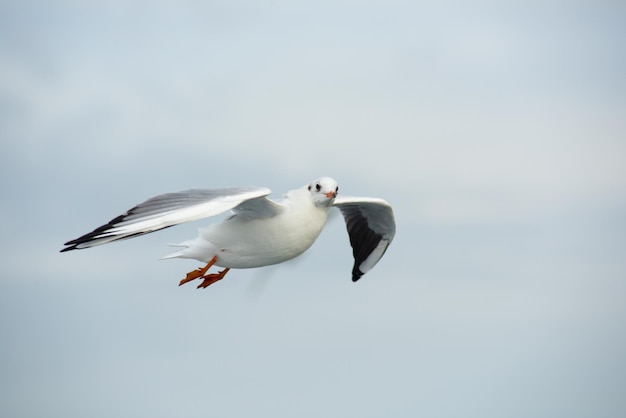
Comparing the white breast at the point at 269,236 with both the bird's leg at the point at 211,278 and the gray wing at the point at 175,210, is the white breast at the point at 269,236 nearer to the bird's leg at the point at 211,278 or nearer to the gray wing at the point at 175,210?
the gray wing at the point at 175,210

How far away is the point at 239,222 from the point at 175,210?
3134 millimetres

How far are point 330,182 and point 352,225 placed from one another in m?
5.37

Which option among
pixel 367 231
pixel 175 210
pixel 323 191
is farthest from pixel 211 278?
pixel 367 231

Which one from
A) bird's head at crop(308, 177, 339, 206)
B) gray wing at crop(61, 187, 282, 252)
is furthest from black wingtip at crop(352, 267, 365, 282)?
gray wing at crop(61, 187, 282, 252)

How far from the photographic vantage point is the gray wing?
23078mm

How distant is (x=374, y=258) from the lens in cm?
3234

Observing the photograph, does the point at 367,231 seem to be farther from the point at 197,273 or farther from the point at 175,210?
the point at 175,210

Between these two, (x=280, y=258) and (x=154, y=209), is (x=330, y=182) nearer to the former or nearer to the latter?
(x=280, y=258)

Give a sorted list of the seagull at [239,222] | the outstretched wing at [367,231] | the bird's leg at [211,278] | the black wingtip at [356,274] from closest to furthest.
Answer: the seagull at [239,222] < the bird's leg at [211,278] < the outstretched wing at [367,231] < the black wingtip at [356,274]

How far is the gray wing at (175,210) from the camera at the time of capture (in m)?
23.1

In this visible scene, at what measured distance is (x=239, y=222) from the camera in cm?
2706

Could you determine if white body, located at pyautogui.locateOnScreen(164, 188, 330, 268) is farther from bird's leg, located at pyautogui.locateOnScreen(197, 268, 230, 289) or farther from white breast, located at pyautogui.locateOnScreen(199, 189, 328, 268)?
bird's leg, located at pyautogui.locateOnScreen(197, 268, 230, 289)

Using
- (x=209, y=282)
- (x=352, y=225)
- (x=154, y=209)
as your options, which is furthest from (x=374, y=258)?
(x=154, y=209)

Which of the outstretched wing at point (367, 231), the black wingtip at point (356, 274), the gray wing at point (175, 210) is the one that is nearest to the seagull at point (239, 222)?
the gray wing at point (175, 210)
